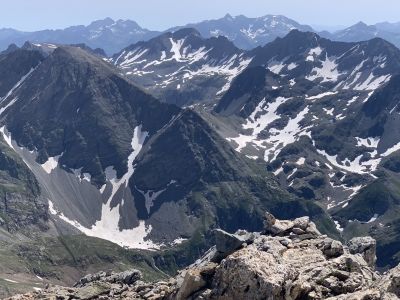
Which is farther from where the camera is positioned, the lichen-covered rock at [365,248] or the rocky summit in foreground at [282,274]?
the lichen-covered rock at [365,248]

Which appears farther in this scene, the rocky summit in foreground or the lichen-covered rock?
the lichen-covered rock

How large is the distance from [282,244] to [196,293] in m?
14.6

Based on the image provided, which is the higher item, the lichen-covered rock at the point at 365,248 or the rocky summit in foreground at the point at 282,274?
the rocky summit in foreground at the point at 282,274

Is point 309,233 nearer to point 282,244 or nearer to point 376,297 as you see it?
point 282,244

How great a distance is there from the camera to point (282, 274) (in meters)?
52.6

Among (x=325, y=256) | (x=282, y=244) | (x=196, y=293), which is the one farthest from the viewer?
(x=282, y=244)

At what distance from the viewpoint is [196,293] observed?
5822 cm

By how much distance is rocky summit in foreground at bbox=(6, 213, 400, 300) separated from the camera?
51.4m

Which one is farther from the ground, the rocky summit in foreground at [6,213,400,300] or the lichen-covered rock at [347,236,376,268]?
the rocky summit in foreground at [6,213,400,300]

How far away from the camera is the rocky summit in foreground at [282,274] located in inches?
2024

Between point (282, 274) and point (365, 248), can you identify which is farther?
point (365, 248)

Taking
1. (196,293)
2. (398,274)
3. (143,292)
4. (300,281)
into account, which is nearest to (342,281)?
Result: (300,281)

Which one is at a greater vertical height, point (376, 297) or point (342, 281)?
point (376, 297)

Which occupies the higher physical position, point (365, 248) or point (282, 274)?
point (282, 274)
